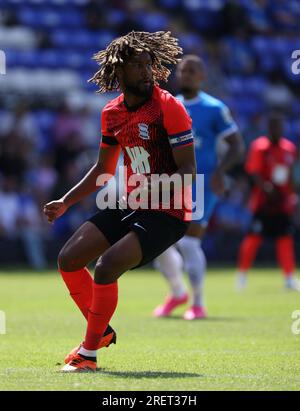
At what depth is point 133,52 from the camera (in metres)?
6.88

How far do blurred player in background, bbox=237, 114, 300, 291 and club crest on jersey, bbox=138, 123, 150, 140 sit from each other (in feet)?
27.3

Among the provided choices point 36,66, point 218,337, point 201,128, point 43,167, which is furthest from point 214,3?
point 218,337

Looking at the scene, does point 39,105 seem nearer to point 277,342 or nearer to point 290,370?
point 277,342

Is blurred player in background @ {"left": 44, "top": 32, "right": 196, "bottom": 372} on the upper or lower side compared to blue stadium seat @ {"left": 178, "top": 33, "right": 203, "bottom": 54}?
lower

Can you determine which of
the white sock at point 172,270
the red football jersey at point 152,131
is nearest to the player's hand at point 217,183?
the white sock at point 172,270

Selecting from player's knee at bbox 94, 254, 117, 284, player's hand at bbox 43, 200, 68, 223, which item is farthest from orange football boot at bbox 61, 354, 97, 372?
player's hand at bbox 43, 200, 68, 223

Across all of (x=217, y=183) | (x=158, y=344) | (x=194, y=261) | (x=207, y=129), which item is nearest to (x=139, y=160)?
(x=158, y=344)

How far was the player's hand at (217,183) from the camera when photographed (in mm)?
10617

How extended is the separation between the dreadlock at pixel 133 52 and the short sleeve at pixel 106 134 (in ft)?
0.63

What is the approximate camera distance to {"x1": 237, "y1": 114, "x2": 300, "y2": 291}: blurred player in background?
1523cm

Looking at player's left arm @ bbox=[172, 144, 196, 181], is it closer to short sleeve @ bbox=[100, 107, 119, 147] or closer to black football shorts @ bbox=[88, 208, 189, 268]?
black football shorts @ bbox=[88, 208, 189, 268]

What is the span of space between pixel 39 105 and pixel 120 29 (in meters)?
3.00

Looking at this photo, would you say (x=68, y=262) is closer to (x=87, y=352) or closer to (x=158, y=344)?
(x=87, y=352)

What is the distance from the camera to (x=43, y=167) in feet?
62.5
